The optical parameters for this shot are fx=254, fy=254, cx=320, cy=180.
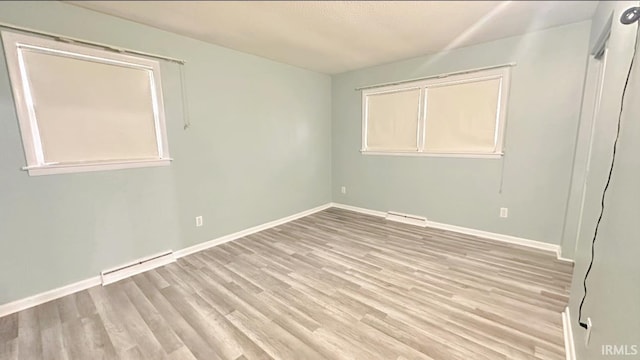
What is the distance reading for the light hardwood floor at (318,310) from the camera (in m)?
1.57

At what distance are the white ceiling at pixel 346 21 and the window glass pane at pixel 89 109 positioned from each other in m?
0.51

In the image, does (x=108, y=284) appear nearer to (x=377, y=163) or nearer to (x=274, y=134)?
(x=274, y=134)

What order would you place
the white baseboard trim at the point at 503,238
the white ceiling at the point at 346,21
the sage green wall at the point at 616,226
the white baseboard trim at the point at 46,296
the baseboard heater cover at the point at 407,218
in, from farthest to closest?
1. the baseboard heater cover at the point at 407,218
2. the white baseboard trim at the point at 503,238
3. the white ceiling at the point at 346,21
4. the white baseboard trim at the point at 46,296
5. the sage green wall at the point at 616,226

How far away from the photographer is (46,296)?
2066 mm

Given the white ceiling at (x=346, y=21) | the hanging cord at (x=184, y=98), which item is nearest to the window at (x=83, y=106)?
the hanging cord at (x=184, y=98)

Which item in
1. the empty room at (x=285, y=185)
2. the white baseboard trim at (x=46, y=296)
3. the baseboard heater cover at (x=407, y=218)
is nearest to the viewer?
the empty room at (x=285, y=185)

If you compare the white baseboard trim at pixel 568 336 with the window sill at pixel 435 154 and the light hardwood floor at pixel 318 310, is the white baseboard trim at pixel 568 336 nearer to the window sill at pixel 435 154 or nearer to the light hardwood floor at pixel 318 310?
the light hardwood floor at pixel 318 310

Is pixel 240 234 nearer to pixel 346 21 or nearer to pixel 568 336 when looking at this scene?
pixel 346 21

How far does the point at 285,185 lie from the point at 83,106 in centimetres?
243

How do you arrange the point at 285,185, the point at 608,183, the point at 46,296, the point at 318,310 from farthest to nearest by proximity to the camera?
the point at 285,185, the point at 46,296, the point at 318,310, the point at 608,183

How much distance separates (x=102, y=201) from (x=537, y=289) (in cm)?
386

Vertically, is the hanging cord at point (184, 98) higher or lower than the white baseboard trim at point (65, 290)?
higher

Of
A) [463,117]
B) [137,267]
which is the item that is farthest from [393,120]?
[137,267]

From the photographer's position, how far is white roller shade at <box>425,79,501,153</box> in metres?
A: 3.06
